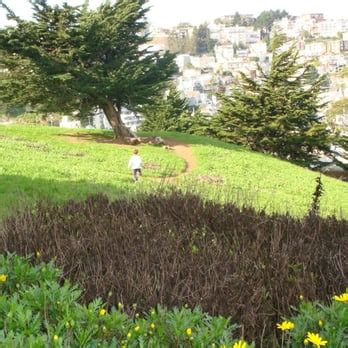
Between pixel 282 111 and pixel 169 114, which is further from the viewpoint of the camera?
pixel 169 114

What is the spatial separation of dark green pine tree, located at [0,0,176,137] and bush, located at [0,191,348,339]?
14.5 metres

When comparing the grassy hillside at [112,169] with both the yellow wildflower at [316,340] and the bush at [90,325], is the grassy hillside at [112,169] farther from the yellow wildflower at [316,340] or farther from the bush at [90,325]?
the yellow wildflower at [316,340]

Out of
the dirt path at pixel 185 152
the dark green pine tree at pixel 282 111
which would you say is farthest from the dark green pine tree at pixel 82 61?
the dark green pine tree at pixel 282 111

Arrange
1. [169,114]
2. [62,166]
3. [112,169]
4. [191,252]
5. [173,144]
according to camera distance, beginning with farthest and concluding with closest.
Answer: [169,114] → [173,144] → [112,169] → [62,166] → [191,252]

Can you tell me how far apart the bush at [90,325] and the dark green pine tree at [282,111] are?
2652 cm

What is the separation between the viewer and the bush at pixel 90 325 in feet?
7.70

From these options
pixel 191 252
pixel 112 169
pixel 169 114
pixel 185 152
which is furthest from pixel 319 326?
pixel 169 114

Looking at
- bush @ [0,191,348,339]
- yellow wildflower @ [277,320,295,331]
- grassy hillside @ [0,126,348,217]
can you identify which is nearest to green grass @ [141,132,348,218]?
grassy hillside @ [0,126,348,217]

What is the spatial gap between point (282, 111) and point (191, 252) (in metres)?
26.4

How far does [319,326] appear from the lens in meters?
2.61

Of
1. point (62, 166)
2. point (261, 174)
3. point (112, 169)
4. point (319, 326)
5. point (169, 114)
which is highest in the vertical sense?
point (169, 114)

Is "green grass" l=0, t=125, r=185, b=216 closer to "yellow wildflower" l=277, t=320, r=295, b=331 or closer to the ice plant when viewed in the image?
the ice plant

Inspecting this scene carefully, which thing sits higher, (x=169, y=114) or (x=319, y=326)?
(x=169, y=114)

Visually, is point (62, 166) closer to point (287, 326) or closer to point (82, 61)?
point (82, 61)
